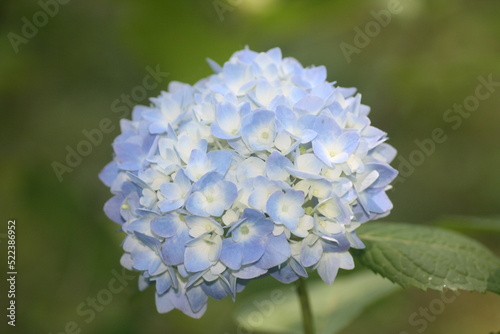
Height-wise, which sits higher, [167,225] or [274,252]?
[167,225]

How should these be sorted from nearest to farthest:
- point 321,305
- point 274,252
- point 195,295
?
point 274,252
point 195,295
point 321,305

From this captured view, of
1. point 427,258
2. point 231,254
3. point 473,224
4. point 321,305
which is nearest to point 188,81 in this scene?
point 321,305

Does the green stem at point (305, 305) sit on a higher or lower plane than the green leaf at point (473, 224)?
higher

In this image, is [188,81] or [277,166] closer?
[277,166]

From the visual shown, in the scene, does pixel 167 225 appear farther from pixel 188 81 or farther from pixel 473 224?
pixel 188 81

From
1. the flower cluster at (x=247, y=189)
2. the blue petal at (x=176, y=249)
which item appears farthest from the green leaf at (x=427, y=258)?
the blue petal at (x=176, y=249)

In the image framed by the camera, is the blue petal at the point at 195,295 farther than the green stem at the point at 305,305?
No

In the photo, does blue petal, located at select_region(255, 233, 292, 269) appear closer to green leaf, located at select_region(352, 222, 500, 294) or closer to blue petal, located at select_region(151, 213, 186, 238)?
blue petal, located at select_region(151, 213, 186, 238)

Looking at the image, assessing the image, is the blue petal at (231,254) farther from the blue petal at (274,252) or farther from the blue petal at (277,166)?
the blue petal at (277,166)
